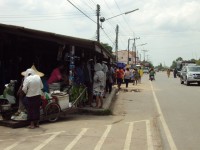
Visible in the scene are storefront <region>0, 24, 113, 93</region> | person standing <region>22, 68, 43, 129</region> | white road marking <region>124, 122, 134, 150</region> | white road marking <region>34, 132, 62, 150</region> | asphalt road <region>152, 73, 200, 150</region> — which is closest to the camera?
white road marking <region>34, 132, 62, 150</region>

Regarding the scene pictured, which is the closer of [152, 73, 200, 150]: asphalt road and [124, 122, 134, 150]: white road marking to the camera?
[124, 122, 134, 150]: white road marking

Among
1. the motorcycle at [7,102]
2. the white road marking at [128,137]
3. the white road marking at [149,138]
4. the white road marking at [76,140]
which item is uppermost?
the motorcycle at [7,102]

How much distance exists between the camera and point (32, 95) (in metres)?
10.2

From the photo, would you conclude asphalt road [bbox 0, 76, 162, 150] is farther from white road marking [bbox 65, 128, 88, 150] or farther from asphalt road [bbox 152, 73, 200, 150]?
asphalt road [bbox 152, 73, 200, 150]

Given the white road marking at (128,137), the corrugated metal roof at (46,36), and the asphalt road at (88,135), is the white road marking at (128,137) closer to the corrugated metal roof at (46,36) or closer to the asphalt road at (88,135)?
the asphalt road at (88,135)

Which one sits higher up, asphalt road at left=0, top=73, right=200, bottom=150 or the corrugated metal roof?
the corrugated metal roof

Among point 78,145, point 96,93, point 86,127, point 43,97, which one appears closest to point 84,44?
point 96,93

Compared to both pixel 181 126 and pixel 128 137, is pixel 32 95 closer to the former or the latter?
pixel 128 137

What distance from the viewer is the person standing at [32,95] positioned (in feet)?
33.2

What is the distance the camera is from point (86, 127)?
1053 cm

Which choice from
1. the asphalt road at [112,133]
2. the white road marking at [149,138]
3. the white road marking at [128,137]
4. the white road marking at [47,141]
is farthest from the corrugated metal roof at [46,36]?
the white road marking at [47,141]

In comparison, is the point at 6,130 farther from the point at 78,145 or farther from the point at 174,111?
the point at 174,111

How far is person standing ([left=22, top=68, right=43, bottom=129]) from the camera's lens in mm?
10125

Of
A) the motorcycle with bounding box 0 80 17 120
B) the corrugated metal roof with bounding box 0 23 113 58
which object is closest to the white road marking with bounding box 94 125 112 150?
the motorcycle with bounding box 0 80 17 120
